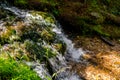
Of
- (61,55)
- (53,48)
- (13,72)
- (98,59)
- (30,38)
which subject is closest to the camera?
(13,72)

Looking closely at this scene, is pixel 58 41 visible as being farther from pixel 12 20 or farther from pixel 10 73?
pixel 10 73

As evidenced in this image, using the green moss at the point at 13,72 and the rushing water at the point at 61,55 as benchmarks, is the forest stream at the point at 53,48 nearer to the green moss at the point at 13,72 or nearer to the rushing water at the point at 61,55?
the rushing water at the point at 61,55

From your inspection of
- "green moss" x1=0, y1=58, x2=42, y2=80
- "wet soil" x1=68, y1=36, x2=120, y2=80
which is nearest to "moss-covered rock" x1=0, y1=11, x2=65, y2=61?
"wet soil" x1=68, y1=36, x2=120, y2=80

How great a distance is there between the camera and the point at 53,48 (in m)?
8.35

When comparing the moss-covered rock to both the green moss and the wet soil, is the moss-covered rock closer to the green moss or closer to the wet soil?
the wet soil

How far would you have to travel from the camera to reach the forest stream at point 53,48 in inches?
276

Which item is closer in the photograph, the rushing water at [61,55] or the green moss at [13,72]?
the green moss at [13,72]

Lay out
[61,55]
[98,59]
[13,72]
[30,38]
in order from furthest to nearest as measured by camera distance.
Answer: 1. [98,59]
2. [61,55]
3. [30,38]
4. [13,72]

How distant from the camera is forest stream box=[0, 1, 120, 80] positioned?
7.01 metres

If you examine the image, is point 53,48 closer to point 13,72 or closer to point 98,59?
point 98,59

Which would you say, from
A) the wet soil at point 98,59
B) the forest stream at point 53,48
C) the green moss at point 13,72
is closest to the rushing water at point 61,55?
the forest stream at point 53,48

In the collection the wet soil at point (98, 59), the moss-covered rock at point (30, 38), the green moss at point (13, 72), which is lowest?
the wet soil at point (98, 59)

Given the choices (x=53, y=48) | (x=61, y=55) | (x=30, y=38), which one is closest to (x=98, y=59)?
(x=61, y=55)

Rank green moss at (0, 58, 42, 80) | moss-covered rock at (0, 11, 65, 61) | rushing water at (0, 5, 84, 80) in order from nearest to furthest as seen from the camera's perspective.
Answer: green moss at (0, 58, 42, 80) < moss-covered rock at (0, 11, 65, 61) < rushing water at (0, 5, 84, 80)
